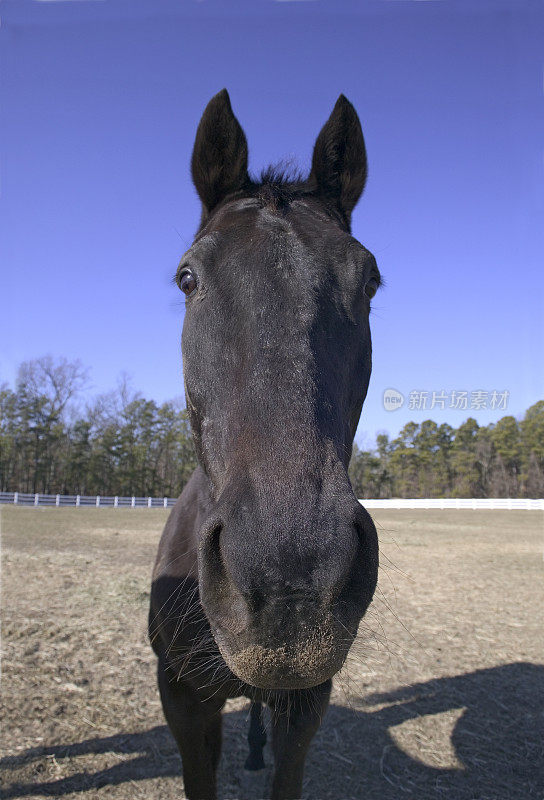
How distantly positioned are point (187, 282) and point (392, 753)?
4734 millimetres

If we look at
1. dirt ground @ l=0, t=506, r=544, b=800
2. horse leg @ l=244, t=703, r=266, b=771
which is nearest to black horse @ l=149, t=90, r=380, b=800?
dirt ground @ l=0, t=506, r=544, b=800

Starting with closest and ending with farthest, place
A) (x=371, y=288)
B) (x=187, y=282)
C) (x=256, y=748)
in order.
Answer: (x=187, y=282) → (x=371, y=288) → (x=256, y=748)

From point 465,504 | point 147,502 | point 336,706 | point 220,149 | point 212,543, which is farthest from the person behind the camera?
point 465,504

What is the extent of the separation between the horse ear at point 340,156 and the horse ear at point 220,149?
0.46 metres

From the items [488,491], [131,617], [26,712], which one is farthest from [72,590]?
[488,491]

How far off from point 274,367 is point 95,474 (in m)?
52.7

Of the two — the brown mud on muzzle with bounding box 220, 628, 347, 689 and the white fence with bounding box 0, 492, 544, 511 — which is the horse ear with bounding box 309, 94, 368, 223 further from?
the white fence with bounding box 0, 492, 544, 511

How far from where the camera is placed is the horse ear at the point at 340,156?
3.07 metres

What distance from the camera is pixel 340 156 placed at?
3.16m

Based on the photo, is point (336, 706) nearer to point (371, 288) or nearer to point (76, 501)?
point (371, 288)

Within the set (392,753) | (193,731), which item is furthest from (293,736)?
(392,753)

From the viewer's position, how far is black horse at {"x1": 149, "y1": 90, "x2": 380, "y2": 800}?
4.50 ft

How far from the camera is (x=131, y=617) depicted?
8.12m

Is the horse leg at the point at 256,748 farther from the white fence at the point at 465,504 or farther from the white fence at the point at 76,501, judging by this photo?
the white fence at the point at 76,501
